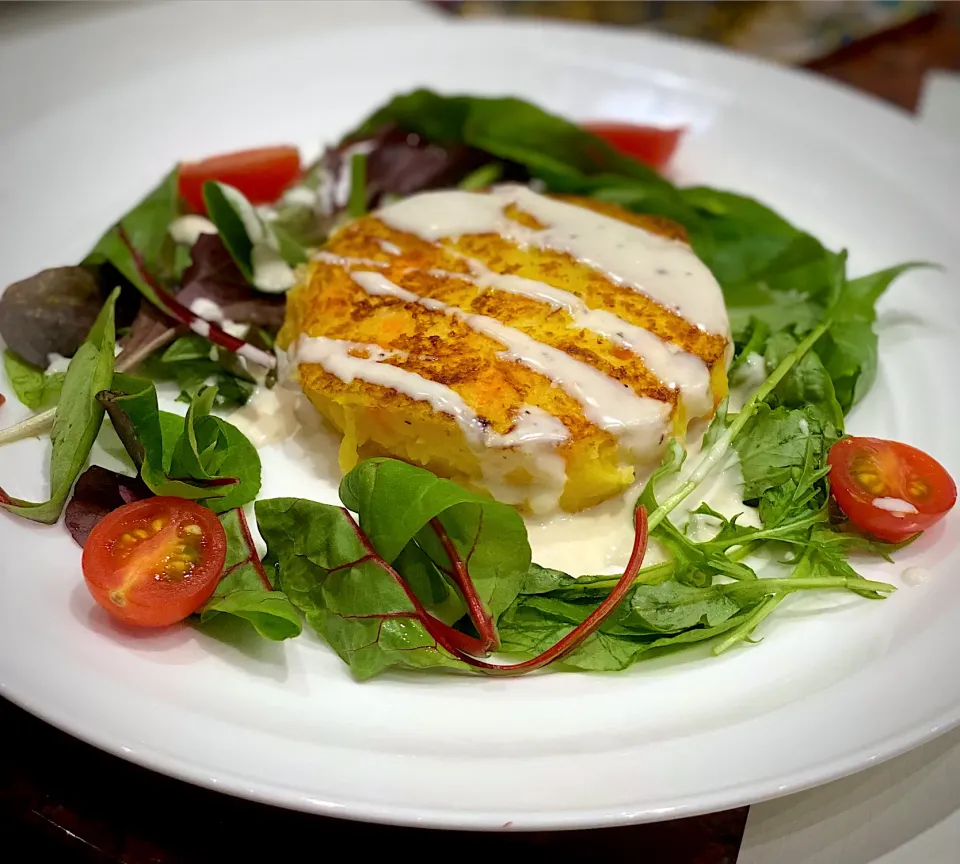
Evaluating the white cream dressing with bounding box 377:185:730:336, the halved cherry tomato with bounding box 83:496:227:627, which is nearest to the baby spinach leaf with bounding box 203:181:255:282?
the white cream dressing with bounding box 377:185:730:336

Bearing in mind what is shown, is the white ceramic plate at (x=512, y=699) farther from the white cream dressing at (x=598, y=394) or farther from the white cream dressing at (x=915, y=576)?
the white cream dressing at (x=598, y=394)

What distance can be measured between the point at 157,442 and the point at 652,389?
48.7 inches

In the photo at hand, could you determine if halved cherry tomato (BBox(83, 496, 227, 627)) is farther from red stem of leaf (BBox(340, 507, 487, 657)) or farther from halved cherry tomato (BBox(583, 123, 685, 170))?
halved cherry tomato (BBox(583, 123, 685, 170))

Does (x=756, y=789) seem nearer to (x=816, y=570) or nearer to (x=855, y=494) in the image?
(x=816, y=570)

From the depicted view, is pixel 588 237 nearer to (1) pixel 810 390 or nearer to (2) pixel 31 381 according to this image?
(1) pixel 810 390

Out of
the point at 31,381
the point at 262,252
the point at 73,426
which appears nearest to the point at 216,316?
the point at 262,252

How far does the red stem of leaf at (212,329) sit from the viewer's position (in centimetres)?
262

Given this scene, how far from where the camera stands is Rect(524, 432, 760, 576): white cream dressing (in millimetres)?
2188

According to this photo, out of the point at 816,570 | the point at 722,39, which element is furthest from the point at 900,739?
the point at 722,39

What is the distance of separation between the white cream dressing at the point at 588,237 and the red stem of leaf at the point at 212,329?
589mm

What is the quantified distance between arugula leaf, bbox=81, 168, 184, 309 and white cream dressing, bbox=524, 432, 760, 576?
137cm

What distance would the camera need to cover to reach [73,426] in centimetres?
215

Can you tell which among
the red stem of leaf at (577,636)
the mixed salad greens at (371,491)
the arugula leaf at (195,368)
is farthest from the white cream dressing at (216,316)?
the red stem of leaf at (577,636)

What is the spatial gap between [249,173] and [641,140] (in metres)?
1.58
